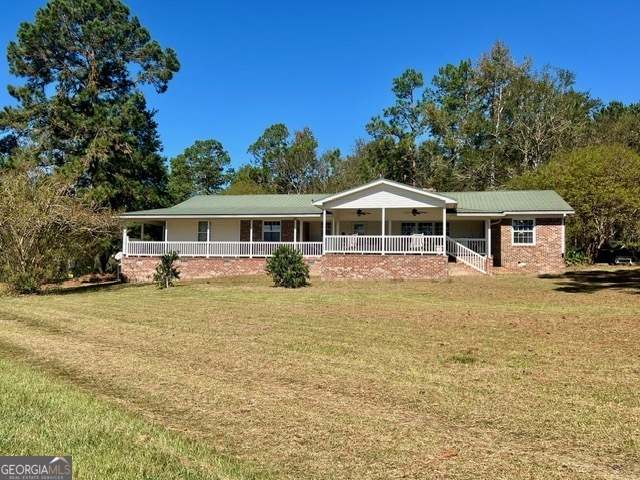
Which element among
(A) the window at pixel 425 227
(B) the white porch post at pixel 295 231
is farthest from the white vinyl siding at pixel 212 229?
(A) the window at pixel 425 227

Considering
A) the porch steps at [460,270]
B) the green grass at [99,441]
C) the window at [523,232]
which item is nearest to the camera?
the green grass at [99,441]

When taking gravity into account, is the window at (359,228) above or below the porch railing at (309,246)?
above

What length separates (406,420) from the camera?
446cm

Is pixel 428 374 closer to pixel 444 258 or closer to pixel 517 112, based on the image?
pixel 444 258

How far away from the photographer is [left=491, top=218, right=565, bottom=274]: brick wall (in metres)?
22.5

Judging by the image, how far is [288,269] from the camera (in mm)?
18281

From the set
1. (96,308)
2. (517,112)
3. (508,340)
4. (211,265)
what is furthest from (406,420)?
(517,112)

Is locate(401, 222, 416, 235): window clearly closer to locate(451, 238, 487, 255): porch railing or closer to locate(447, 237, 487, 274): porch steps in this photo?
locate(451, 238, 487, 255): porch railing

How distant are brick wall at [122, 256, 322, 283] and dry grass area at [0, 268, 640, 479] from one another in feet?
40.6

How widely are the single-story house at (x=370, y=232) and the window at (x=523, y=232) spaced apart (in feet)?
0.15

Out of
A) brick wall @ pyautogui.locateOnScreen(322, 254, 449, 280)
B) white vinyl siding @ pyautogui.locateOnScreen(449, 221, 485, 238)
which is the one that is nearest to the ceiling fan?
white vinyl siding @ pyautogui.locateOnScreen(449, 221, 485, 238)

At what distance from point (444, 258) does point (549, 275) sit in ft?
14.8

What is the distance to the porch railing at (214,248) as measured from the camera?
81.8 feet

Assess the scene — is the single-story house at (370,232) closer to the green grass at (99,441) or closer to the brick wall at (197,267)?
the brick wall at (197,267)
